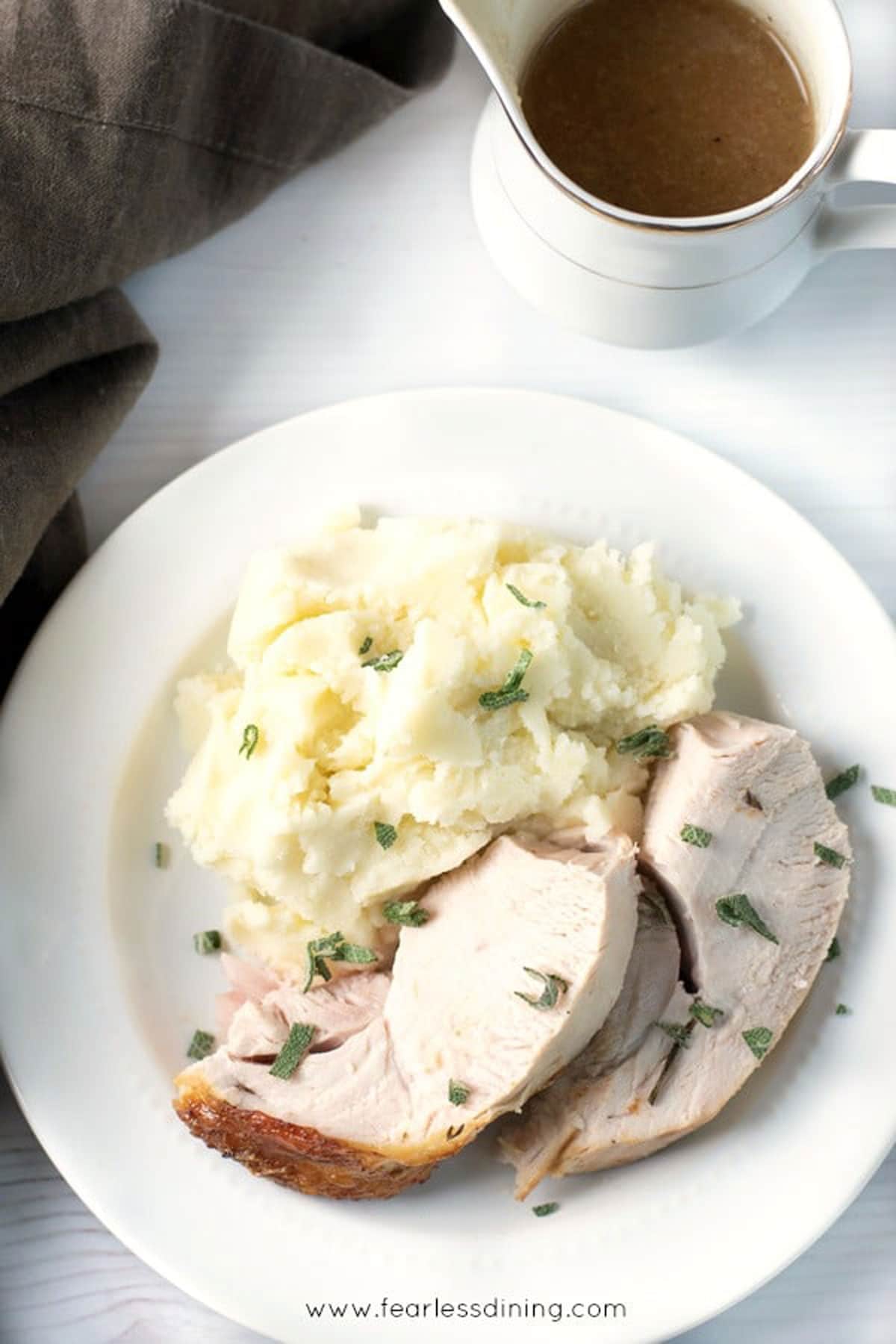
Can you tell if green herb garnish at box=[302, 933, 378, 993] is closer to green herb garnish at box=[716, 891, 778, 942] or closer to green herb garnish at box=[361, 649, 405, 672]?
green herb garnish at box=[361, 649, 405, 672]

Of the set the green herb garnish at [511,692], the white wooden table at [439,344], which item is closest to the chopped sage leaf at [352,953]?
the green herb garnish at [511,692]

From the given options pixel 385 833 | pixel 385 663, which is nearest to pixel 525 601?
pixel 385 663

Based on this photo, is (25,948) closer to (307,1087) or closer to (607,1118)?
(307,1087)

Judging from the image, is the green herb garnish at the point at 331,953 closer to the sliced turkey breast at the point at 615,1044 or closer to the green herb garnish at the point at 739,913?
the sliced turkey breast at the point at 615,1044

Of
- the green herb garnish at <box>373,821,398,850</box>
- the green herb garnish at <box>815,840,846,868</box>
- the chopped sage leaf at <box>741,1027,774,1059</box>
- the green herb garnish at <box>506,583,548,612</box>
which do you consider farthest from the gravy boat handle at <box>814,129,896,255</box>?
the chopped sage leaf at <box>741,1027,774,1059</box>

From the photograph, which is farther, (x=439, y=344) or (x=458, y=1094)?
(x=439, y=344)

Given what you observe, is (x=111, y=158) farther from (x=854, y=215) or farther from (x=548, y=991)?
(x=548, y=991)
